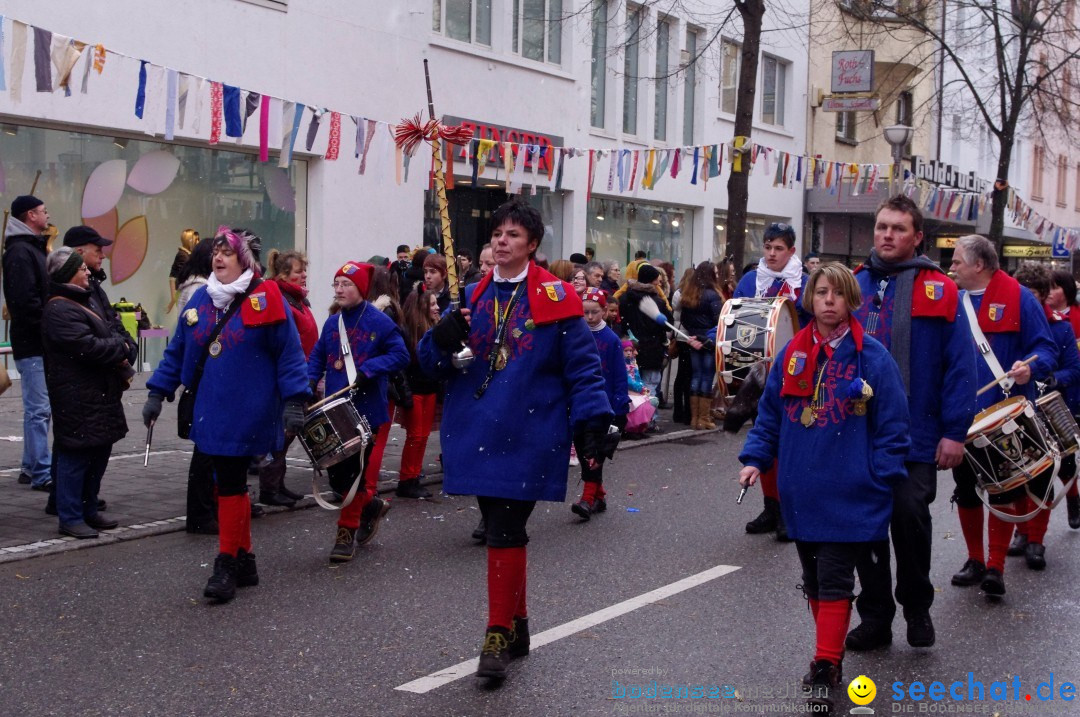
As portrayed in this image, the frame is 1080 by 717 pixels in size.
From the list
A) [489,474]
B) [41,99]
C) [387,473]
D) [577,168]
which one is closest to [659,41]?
[577,168]

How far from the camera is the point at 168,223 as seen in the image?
50.3 ft

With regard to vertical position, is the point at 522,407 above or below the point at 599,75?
below

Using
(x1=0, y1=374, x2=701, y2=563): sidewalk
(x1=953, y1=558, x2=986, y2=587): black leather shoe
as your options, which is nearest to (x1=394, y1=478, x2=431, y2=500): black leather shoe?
(x1=0, y1=374, x2=701, y2=563): sidewalk

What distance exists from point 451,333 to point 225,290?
69.8 inches

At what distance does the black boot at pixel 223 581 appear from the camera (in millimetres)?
6203

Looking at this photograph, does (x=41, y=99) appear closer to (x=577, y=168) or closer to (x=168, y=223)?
(x=168, y=223)

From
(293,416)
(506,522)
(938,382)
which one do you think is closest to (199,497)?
(293,416)

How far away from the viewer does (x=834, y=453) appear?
4.86m

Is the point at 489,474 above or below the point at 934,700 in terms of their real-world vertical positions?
above

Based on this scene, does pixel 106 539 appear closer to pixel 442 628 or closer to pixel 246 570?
pixel 246 570

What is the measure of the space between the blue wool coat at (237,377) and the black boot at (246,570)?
0.58m

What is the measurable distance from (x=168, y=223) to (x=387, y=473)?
640 centimetres

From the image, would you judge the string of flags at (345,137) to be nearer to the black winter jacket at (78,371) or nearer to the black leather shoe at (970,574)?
the black winter jacket at (78,371)

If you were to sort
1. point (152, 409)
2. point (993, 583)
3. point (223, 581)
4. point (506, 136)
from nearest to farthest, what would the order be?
point (223, 581) → point (152, 409) → point (993, 583) → point (506, 136)
